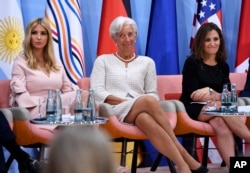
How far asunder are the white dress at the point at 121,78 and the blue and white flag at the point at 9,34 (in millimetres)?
788

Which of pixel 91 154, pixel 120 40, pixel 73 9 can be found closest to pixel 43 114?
pixel 120 40

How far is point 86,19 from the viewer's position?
19.2ft

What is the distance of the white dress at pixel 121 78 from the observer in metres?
4.84

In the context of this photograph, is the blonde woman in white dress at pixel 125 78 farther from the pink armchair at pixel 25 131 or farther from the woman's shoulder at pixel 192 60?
→ the pink armchair at pixel 25 131

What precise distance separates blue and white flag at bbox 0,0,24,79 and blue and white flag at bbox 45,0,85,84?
345mm

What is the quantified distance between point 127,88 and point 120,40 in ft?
1.43

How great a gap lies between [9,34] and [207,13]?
86.9 inches

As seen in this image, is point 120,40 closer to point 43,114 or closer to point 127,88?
point 127,88

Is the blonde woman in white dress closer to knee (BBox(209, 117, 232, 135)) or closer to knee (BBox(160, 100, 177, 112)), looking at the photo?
knee (BBox(160, 100, 177, 112))

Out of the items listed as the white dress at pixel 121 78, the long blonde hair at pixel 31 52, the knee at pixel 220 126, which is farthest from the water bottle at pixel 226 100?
the long blonde hair at pixel 31 52

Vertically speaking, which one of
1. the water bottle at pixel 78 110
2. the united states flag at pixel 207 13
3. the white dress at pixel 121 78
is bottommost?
the water bottle at pixel 78 110

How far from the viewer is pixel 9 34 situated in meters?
5.10

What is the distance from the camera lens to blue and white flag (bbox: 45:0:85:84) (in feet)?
17.5

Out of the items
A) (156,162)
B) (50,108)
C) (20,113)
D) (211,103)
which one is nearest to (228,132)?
(211,103)
